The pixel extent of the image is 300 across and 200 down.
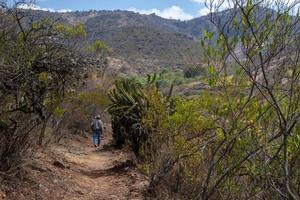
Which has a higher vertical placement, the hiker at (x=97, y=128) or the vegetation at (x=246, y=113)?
the vegetation at (x=246, y=113)

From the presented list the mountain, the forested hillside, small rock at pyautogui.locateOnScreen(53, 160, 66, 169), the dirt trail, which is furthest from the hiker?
the mountain

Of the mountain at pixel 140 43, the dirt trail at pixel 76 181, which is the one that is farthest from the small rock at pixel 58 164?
the mountain at pixel 140 43

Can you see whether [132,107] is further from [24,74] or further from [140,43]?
[140,43]

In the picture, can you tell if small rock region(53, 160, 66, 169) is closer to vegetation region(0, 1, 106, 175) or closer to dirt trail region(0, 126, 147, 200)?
dirt trail region(0, 126, 147, 200)

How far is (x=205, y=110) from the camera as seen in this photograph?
7254mm

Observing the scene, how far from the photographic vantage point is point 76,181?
1061 cm

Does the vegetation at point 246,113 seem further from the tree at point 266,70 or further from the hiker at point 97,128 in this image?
the hiker at point 97,128

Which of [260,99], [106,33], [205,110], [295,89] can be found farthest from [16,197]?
[106,33]

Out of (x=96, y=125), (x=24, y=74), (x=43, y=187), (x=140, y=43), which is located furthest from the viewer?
(x=140, y=43)

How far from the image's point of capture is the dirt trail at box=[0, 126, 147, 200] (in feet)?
29.1

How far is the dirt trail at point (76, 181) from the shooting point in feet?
29.1

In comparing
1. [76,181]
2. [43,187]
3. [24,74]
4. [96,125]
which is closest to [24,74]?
[24,74]

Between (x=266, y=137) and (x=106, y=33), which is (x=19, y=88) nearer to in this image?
(x=266, y=137)

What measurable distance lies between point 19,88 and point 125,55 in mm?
58102
